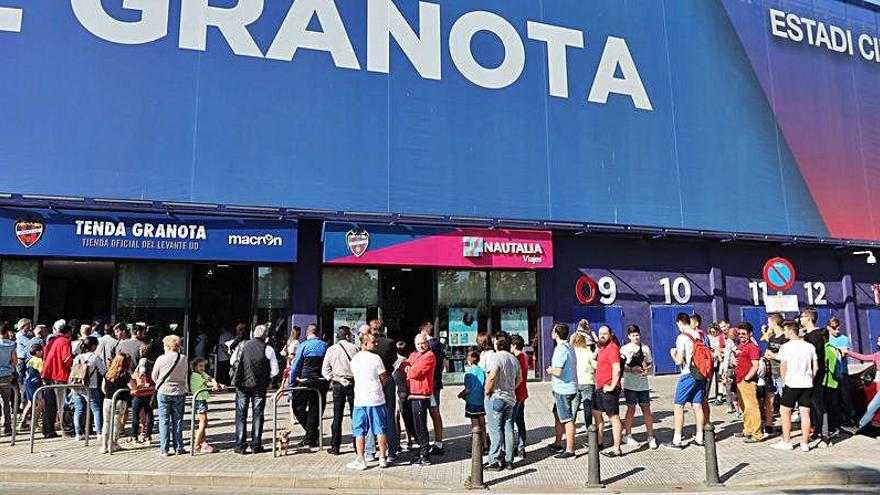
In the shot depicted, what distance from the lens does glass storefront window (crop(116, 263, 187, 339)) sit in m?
15.4

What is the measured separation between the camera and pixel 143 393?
974cm

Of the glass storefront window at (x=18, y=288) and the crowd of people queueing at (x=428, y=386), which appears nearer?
the crowd of people queueing at (x=428, y=386)

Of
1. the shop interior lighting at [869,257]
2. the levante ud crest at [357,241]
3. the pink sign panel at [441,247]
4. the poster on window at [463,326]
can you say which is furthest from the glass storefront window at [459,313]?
the shop interior lighting at [869,257]

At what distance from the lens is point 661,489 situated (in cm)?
770

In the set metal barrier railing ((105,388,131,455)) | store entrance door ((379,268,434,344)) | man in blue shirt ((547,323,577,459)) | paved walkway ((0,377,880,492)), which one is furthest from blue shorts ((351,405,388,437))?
store entrance door ((379,268,434,344))

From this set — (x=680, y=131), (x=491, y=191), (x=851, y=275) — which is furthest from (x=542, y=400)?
(x=851, y=275)

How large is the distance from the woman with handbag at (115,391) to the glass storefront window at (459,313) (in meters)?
9.12

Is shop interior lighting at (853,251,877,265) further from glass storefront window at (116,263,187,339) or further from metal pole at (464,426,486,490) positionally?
glass storefront window at (116,263,187,339)

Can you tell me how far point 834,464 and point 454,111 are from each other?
13033 mm

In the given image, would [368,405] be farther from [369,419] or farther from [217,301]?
[217,301]

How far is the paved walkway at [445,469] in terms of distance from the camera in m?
7.98

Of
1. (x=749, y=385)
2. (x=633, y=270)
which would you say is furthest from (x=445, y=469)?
(x=633, y=270)

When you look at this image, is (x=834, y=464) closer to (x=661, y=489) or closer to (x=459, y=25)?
(x=661, y=489)

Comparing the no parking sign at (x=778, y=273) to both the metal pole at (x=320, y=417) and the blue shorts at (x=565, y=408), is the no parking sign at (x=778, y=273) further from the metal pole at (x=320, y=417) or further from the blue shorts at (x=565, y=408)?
the metal pole at (x=320, y=417)
